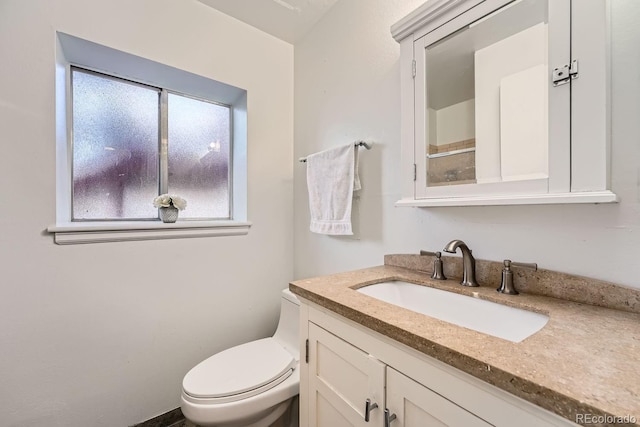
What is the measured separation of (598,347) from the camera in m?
0.47

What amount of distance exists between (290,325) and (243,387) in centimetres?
41

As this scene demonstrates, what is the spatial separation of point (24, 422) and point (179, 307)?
66cm

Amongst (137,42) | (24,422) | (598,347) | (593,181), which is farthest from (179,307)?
(593,181)

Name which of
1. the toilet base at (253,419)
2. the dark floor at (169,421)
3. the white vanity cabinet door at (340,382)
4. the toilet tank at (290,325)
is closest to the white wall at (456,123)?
the white vanity cabinet door at (340,382)

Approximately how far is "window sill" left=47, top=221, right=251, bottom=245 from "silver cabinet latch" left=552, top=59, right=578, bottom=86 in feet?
4.85

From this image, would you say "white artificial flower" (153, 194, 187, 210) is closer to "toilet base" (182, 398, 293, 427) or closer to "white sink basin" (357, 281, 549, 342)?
"toilet base" (182, 398, 293, 427)

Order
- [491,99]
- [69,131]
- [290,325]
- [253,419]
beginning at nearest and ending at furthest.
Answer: [491,99]
[253,419]
[69,131]
[290,325]

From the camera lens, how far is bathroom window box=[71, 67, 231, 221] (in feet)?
4.49

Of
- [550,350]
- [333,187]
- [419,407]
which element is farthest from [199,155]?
[550,350]

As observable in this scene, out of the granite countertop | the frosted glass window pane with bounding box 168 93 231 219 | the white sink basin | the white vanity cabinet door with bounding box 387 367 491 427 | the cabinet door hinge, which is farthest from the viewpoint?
the frosted glass window pane with bounding box 168 93 231 219

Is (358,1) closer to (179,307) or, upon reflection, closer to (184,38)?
(184,38)

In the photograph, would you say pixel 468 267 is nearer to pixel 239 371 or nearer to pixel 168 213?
pixel 239 371

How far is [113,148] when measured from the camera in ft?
4.72

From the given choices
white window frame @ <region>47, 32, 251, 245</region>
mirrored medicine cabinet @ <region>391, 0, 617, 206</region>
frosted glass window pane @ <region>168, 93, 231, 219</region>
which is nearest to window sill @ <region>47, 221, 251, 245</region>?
white window frame @ <region>47, 32, 251, 245</region>
